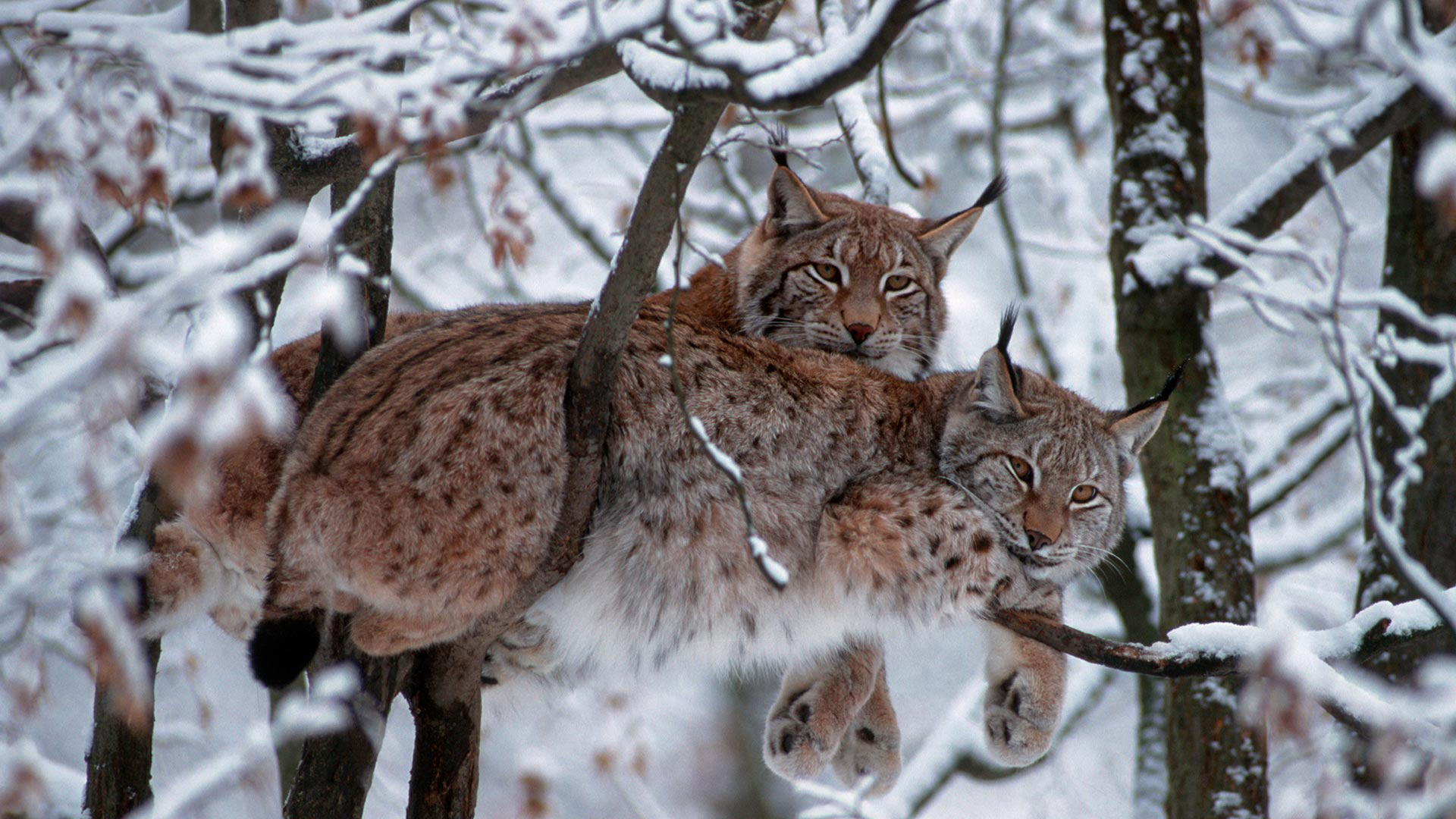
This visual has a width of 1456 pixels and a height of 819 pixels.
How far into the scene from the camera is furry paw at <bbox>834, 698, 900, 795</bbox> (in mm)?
4305

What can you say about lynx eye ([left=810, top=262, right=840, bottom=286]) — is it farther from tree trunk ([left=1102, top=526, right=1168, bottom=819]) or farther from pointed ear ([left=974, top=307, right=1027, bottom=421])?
tree trunk ([left=1102, top=526, right=1168, bottom=819])

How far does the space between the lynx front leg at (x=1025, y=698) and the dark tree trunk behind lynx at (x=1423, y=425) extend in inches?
67.1

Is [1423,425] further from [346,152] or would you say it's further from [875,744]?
[346,152]

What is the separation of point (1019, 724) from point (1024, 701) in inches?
3.1

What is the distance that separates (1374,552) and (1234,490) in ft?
2.06

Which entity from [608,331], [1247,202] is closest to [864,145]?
[1247,202]

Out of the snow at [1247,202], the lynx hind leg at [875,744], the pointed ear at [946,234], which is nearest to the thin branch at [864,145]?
the pointed ear at [946,234]

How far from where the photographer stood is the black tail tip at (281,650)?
3.16 meters

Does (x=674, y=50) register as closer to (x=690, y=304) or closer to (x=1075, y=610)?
(x=690, y=304)

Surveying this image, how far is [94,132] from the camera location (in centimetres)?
232

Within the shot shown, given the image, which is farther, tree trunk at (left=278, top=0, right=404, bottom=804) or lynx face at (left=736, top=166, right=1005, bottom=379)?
lynx face at (left=736, top=166, right=1005, bottom=379)

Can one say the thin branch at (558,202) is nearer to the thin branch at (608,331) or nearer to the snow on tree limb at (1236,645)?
the thin branch at (608,331)

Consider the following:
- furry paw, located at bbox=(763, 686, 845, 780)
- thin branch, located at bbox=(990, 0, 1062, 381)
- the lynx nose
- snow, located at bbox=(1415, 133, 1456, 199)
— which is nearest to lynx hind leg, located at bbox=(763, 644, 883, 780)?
furry paw, located at bbox=(763, 686, 845, 780)

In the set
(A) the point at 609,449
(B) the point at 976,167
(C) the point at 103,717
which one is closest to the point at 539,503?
(A) the point at 609,449
